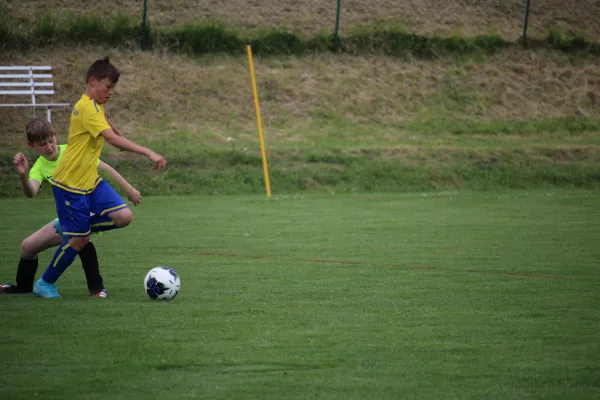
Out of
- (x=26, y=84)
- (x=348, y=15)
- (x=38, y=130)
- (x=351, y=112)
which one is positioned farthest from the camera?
(x=348, y=15)

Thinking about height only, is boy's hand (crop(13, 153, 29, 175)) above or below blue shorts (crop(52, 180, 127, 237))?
above

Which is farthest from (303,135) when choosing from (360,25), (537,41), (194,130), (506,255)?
(506,255)

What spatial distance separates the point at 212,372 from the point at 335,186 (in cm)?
2019

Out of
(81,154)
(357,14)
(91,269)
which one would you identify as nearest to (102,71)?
(81,154)

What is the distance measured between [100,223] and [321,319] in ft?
7.98

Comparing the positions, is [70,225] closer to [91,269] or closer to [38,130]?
[91,269]

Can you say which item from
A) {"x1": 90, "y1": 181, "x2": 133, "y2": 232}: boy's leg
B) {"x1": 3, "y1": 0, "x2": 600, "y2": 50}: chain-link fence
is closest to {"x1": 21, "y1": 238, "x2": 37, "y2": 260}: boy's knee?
{"x1": 90, "y1": 181, "x2": 133, "y2": 232}: boy's leg

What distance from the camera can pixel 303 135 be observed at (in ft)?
99.0

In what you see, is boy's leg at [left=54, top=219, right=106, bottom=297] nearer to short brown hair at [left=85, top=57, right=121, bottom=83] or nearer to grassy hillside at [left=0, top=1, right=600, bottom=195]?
short brown hair at [left=85, top=57, right=121, bottom=83]

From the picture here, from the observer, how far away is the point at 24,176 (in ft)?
27.6

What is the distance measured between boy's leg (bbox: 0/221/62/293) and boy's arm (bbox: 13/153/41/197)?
0.37m

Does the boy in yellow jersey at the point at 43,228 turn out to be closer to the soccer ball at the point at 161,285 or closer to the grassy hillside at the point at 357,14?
the soccer ball at the point at 161,285

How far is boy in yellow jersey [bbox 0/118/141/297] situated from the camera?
28.0 feet

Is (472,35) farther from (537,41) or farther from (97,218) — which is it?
(97,218)
